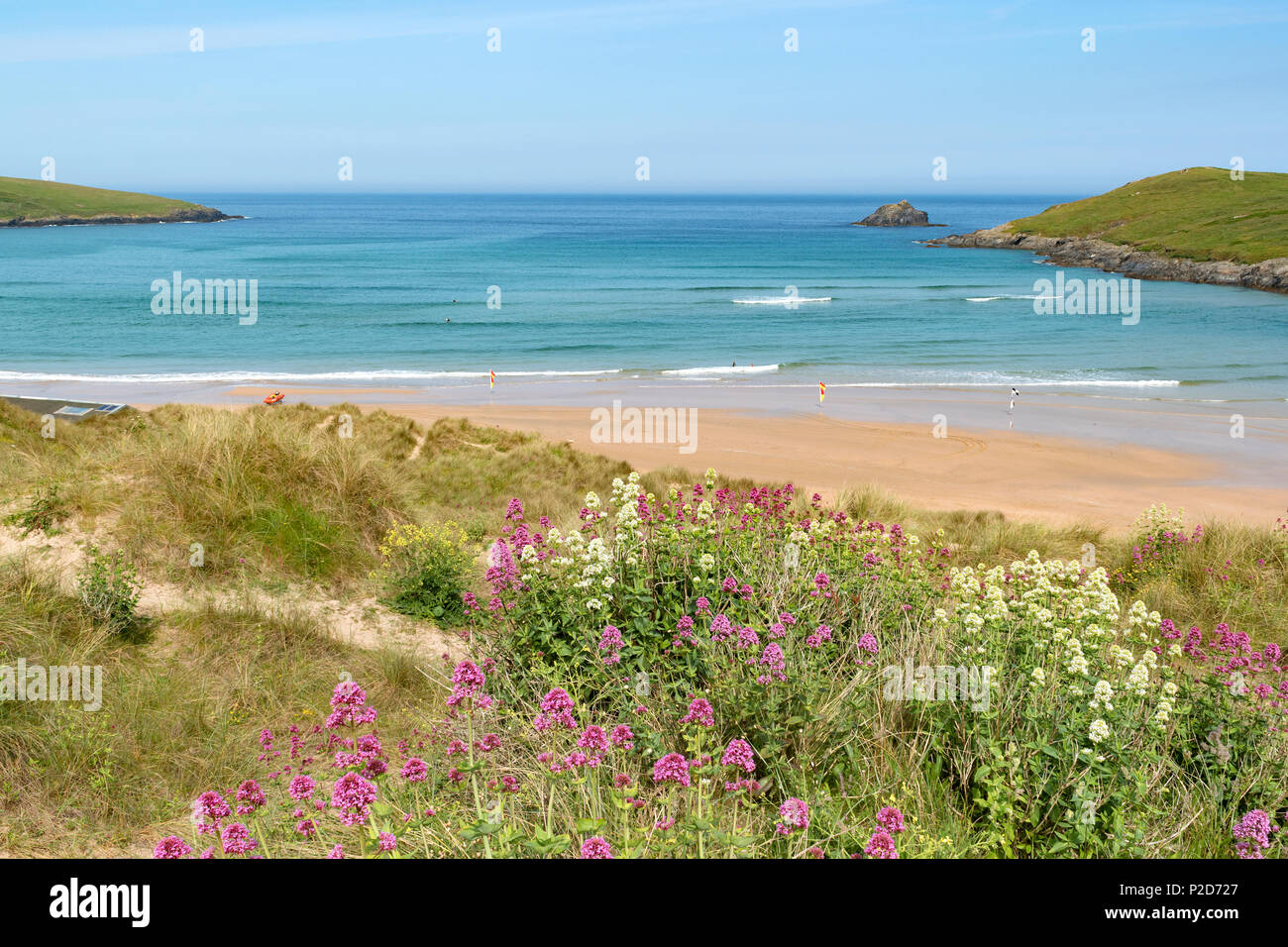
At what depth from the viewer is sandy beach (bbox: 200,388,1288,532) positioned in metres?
16.6

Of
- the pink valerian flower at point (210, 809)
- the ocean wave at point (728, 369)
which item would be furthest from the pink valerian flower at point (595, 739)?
the ocean wave at point (728, 369)

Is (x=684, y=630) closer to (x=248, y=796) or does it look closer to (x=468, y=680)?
(x=468, y=680)

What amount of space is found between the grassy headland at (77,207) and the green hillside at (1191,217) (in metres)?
129

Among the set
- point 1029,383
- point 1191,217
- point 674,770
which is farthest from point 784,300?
point 674,770

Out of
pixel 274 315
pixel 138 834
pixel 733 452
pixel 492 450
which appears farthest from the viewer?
pixel 274 315

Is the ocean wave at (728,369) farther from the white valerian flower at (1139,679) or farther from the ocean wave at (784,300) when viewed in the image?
the white valerian flower at (1139,679)

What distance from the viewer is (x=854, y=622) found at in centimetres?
529

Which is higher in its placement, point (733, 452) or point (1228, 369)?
point (1228, 369)

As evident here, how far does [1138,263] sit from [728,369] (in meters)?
A: 56.9

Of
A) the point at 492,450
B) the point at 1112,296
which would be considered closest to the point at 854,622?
the point at 492,450

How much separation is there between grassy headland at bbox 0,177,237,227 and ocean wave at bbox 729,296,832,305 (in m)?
122

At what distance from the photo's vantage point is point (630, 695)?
14.6 feet

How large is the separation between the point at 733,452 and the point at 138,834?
55.7 ft
